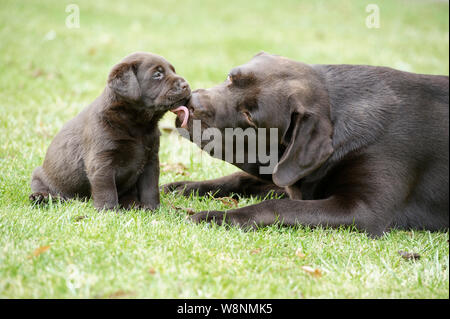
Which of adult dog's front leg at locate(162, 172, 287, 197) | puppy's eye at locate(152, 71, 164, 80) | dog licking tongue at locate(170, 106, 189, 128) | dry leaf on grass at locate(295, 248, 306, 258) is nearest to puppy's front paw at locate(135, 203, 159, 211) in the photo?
adult dog's front leg at locate(162, 172, 287, 197)

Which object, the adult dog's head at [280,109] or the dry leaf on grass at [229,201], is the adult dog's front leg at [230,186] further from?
the adult dog's head at [280,109]

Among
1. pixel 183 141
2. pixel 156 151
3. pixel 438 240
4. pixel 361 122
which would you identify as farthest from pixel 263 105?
pixel 183 141

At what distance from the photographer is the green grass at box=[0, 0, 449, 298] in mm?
2891

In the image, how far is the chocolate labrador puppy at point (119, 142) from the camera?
4086 mm

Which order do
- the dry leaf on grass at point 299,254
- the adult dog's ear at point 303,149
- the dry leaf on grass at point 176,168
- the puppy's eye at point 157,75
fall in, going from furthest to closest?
the dry leaf on grass at point 176,168 → the puppy's eye at point 157,75 → the adult dog's ear at point 303,149 → the dry leaf on grass at point 299,254

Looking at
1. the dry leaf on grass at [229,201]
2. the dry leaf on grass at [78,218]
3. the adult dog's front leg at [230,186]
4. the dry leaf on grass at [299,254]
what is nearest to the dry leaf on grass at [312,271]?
the dry leaf on grass at [299,254]

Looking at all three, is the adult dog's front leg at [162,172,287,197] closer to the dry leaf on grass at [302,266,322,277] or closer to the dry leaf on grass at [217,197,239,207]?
the dry leaf on grass at [217,197,239,207]

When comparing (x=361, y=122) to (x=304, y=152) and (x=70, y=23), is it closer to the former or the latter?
(x=304, y=152)

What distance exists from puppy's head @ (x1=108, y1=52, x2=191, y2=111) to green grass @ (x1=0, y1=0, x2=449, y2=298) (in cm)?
85

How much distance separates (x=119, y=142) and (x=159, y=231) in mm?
945

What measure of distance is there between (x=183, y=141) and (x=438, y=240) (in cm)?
345

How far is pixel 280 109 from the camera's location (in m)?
Result: 3.85

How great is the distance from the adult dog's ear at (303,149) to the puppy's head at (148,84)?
909 mm

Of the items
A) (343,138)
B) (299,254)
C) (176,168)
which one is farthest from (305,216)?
(176,168)
